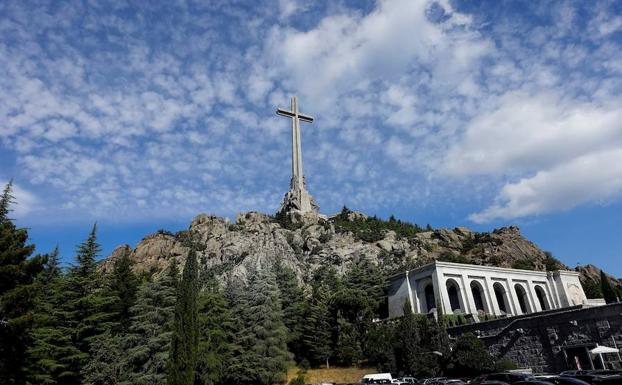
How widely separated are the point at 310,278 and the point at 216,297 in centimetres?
2826

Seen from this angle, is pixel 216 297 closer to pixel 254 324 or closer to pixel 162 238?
pixel 254 324

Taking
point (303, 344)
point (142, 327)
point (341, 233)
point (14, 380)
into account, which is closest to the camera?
point (14, 380)

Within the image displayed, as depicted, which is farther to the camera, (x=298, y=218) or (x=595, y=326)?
(x=298, y=218)

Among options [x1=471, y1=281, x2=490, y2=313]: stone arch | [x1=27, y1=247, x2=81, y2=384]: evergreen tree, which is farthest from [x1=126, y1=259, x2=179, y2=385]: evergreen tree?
[x1=471, y1=281, x2=490, y2=313]: stone arch

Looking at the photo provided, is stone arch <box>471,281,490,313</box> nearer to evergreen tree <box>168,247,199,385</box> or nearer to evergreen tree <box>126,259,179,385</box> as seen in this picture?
evergreen tree <box>168,247,199,385</box>

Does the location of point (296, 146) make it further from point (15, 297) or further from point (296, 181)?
point (15, 297)

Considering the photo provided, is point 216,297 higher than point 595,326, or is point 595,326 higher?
point 216,297

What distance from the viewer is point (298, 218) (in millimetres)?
85250

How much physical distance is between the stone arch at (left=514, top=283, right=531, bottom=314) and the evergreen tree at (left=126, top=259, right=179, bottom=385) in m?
39.3

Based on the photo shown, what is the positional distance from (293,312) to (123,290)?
64.9ft

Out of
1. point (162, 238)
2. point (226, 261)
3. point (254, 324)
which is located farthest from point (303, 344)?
point (162, 238)

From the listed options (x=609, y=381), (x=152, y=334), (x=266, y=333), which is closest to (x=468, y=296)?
(x=266, y=333)

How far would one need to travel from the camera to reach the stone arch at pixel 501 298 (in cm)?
4753

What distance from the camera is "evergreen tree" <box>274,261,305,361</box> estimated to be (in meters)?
40.0
